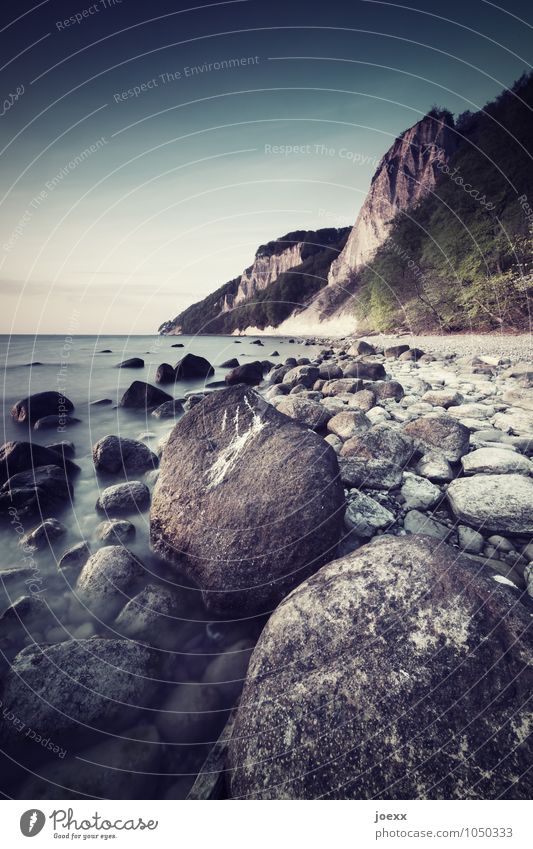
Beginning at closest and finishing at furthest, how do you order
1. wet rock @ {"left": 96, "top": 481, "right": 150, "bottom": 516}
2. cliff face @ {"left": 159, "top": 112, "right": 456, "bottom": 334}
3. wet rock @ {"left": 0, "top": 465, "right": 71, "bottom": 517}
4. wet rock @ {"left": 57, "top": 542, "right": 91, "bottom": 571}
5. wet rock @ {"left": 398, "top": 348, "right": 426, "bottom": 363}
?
wet rock @ {"left": 57, "top": 542, "right": 91, "bottom": 571} → wet rock @ {"left": 0, "top": 465, "right": 71, "bottom": 517} → wet rock @ {"left": 96, "top": 481, "right": 150, "bottom": 516} → wet rock @ {"left": 398, "top": 348, "right": 426, "bottom": 363} → cliff face @ {"left": 159, "top": 112, "right": 456, "bottom": 334}

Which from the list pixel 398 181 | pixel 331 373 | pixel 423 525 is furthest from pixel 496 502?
pixel 398 181

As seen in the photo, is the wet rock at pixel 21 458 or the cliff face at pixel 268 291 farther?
the cliff face at pixel 268 291

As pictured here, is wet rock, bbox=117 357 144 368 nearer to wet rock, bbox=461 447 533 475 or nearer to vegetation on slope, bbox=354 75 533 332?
vegetation on slope, bbox=354 75 533 332

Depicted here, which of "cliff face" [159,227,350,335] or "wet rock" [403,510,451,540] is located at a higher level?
"cliff face" [159,227,350,335]

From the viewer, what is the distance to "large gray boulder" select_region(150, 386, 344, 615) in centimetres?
302

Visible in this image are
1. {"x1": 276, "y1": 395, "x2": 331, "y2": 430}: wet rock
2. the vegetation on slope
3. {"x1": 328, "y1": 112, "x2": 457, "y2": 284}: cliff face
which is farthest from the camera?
{"x1": 328, "y1": 112, "x2": 457, "y2": 284}: cliff face

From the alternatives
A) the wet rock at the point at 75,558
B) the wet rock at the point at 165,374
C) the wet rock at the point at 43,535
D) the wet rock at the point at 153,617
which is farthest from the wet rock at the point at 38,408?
the wet rock at the point at 153,617

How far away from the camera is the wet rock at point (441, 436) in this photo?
4.73 meters

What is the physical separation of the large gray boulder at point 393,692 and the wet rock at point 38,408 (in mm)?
9987

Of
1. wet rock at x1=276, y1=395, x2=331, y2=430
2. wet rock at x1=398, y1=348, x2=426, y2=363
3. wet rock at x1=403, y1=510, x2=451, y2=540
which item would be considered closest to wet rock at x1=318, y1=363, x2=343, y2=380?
wet rock at x1=398, y1=348, x2=426, y2=363

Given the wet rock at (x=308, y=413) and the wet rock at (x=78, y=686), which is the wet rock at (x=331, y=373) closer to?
the wet rock at (x=308, y=413)

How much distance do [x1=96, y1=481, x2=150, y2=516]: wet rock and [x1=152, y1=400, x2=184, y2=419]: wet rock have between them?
4.70m

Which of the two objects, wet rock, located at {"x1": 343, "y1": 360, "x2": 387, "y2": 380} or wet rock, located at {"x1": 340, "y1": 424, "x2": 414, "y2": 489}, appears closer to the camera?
wet rock, located at {"x1": 340, "y1": 424, "x2": 414, "y2": 489}

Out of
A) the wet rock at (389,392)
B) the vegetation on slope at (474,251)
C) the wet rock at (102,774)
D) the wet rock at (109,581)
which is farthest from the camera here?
the vegetation on slope at (474,251)
